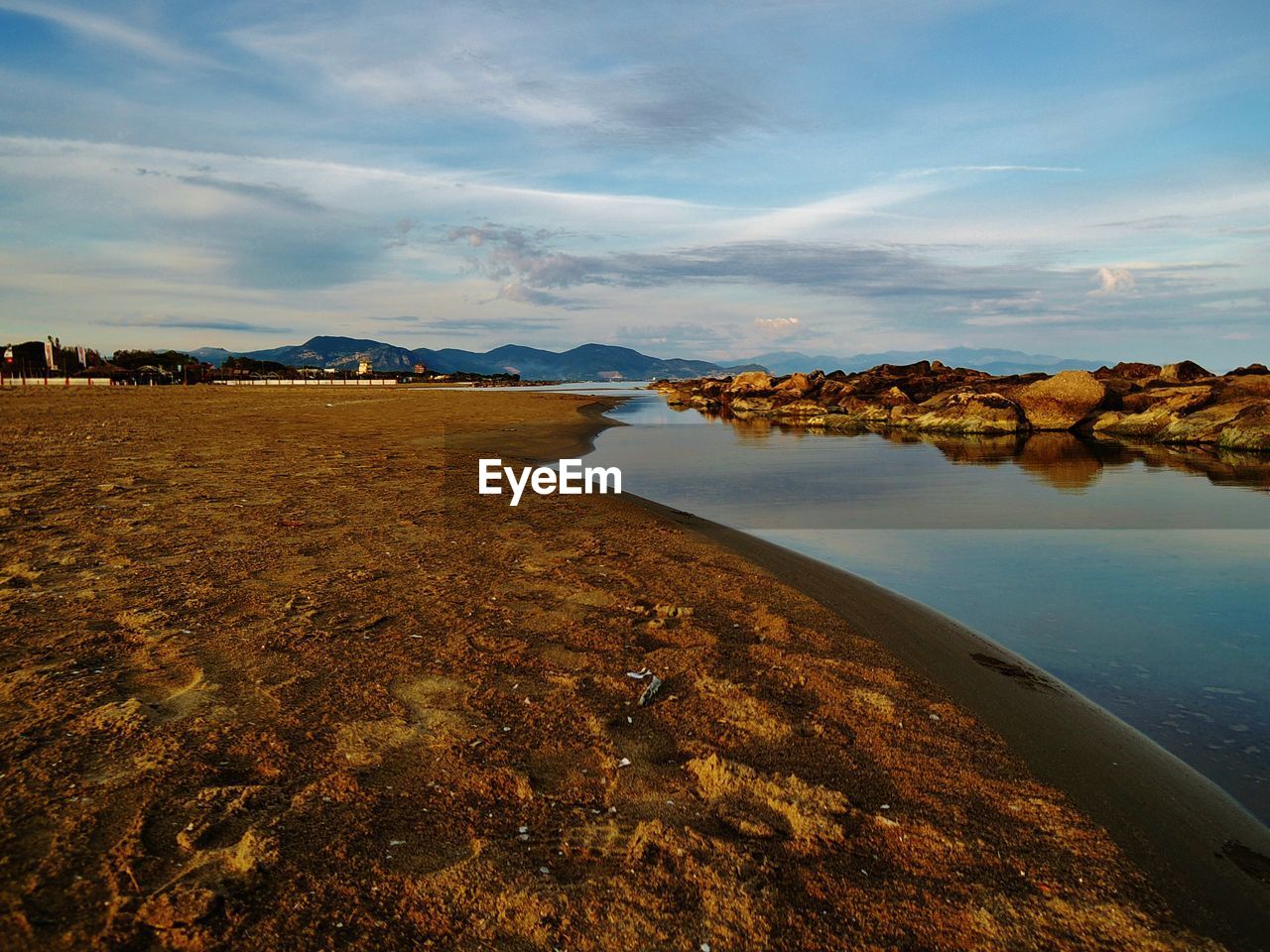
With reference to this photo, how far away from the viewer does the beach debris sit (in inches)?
183

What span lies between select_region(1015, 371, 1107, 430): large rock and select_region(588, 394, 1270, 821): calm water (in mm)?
7438

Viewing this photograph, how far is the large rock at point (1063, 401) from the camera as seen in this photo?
99.9 feet

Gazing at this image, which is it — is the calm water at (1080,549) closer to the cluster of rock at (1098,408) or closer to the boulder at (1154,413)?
the cluster of rock at (1098,408)

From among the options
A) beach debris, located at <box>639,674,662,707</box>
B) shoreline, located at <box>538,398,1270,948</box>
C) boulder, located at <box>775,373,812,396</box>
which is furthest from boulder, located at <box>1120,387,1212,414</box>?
beach debris, located at <box>639,674,662,707</box>

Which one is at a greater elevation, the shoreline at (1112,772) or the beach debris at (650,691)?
the beach debris at (650,691)

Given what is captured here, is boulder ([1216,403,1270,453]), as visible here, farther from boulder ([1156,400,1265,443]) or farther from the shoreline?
the shoreline

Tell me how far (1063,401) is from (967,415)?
156 inches

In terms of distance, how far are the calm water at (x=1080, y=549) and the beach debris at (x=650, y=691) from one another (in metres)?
3.48

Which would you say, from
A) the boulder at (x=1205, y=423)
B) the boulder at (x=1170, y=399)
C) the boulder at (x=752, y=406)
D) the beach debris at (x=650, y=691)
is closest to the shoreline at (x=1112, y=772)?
the beach debris at (x=650, y=691)

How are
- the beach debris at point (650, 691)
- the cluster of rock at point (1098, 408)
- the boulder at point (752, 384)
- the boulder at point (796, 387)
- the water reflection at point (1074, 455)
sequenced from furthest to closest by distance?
the boulder at point (752, 384)
the boulder at point (796, 387)
the cluster of rock at point (1098, 408)
the water reflection at point (1074, 455)
the beach debris at point (650, 691)

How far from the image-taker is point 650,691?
4758 mm

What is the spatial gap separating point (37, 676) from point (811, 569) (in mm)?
7421

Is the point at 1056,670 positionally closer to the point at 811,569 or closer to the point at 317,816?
the point at 811,569

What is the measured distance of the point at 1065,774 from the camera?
4.09 meters
